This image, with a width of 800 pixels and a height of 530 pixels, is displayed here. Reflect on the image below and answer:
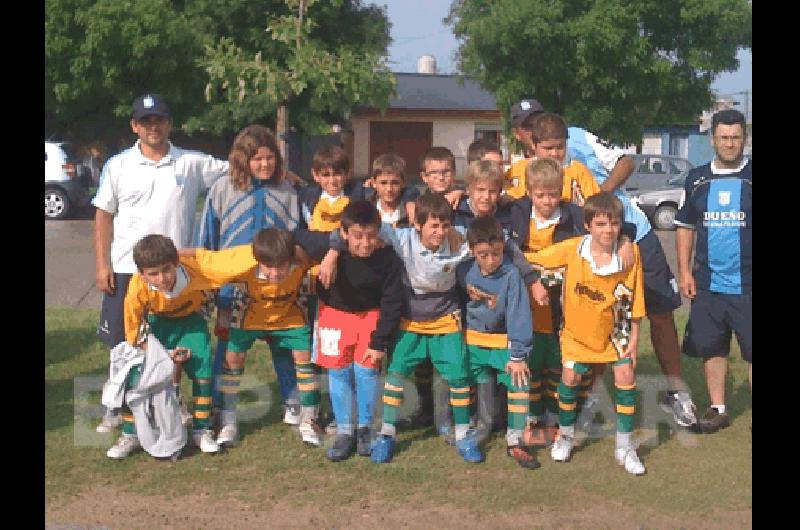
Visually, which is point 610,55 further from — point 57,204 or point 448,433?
point 448,433

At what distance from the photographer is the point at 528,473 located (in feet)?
17.5

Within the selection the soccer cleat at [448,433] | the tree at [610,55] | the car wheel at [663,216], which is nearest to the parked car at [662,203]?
the car wheel at [663,216]

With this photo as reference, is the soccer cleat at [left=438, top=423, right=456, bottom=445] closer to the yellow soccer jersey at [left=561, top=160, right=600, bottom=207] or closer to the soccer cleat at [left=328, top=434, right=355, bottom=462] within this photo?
the soccer cleat at [left=328, top=434, right=355, bottom=462]

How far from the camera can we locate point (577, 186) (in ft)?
18.8

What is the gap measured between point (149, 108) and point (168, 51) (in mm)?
21222

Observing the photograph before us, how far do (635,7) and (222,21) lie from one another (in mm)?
11182

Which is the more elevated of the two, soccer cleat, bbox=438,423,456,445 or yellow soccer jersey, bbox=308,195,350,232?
yellow soccer jersey, bbox=308,195,350,232

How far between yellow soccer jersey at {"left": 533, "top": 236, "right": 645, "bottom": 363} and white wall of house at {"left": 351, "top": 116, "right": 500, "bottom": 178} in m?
33.8

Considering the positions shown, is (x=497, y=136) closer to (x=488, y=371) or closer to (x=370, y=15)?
(x=370, y=15)

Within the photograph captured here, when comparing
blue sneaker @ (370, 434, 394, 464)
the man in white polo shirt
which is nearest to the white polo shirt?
the man in white polo shirt

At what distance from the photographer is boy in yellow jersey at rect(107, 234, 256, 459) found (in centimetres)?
525

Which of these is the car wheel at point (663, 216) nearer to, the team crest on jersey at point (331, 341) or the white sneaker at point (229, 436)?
the team crest on jersey at point (331, 341)

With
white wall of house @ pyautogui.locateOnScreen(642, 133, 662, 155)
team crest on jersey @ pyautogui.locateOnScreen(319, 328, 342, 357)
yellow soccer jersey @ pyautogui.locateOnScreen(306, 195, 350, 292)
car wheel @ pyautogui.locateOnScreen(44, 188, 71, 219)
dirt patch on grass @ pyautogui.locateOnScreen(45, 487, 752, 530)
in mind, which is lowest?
dirt patch on grass @ pyautogui.locateOnScreen(45, 487, 752, 530)

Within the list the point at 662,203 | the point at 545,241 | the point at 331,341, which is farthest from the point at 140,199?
the point at 662,203
